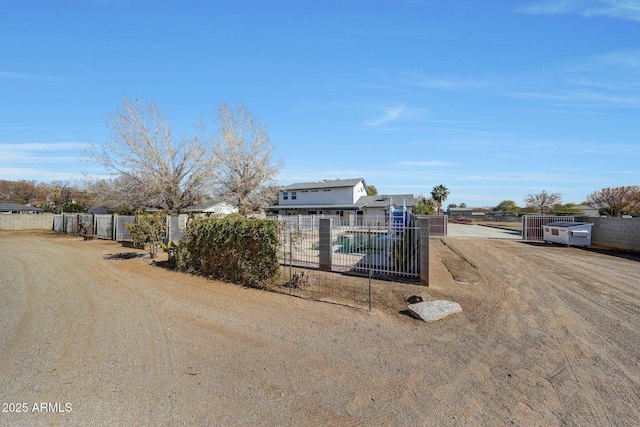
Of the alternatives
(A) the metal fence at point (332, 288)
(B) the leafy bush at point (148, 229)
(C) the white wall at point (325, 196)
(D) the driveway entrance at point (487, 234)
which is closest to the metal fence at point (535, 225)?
(D) the driveway entrance at point (487, 234)

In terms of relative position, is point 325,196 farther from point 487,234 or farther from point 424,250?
point 424,250

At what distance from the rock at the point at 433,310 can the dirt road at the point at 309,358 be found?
→ 0.53ft

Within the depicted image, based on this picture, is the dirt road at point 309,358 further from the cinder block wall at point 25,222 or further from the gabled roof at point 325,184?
the gabled roof at point 325,184

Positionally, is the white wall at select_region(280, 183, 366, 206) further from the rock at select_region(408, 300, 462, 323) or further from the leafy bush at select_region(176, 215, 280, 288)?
the rock at select_region(408, 300, 462, 323)

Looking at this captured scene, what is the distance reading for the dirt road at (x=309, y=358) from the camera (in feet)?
10.7

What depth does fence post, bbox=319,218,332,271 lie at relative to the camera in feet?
34.8

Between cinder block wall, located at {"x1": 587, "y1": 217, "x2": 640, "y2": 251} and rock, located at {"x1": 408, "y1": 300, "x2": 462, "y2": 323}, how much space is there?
15.4 m

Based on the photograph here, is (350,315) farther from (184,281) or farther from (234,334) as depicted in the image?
(184,281)

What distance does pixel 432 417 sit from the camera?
316cm

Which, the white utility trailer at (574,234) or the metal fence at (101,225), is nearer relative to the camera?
the white utility trailer at (574,234)

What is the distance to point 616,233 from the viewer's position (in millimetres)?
17078

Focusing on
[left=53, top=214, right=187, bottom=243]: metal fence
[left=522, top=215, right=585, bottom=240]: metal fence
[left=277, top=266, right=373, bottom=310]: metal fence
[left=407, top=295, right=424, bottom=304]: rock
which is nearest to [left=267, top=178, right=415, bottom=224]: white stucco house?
[left=522, top=215, right=585, bottom=240]: metal fence

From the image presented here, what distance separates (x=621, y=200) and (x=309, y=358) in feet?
168

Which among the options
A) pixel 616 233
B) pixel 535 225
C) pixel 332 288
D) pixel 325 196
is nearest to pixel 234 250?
pixel 332 288
